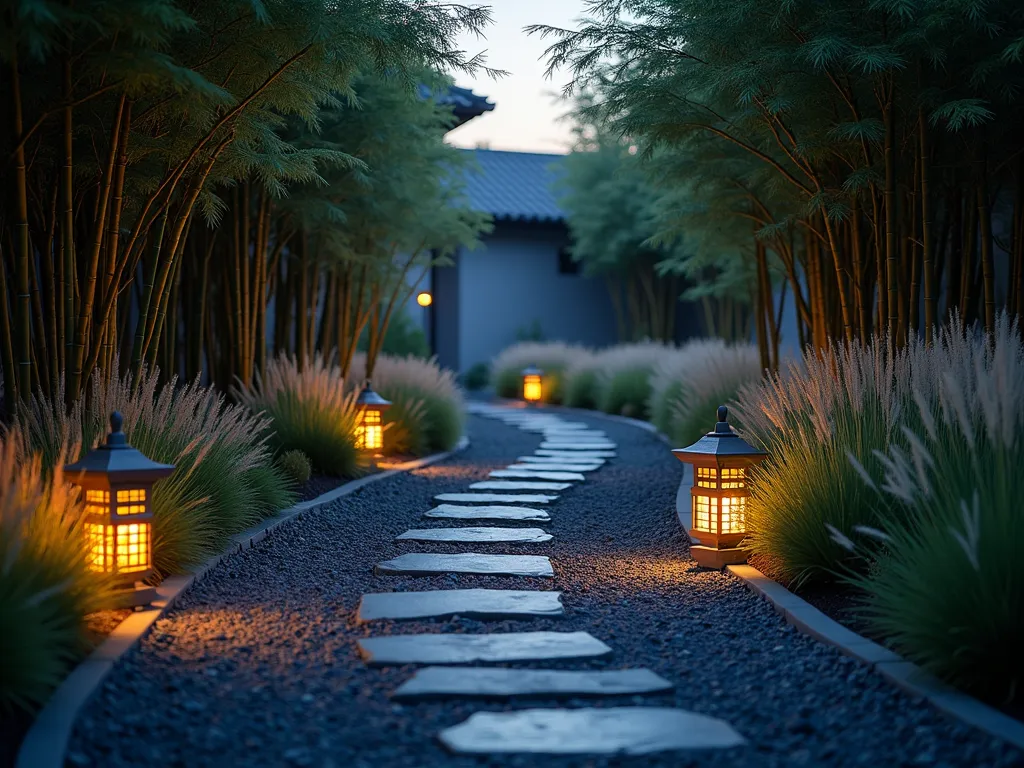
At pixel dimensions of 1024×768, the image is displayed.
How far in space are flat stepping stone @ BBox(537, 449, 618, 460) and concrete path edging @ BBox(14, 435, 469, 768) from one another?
4.06 m

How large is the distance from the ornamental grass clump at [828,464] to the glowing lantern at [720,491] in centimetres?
7

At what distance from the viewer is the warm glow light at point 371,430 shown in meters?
→ 7.09

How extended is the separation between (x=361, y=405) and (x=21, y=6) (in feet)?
14.8

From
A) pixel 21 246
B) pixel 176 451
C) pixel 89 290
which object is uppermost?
pixel 21 246

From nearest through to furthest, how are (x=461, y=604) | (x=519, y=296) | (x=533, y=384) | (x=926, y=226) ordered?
1. (x=461, y=604)
2. (x=926, y=226)
3. (x=533, y=384)
4. (x=519, y=296)

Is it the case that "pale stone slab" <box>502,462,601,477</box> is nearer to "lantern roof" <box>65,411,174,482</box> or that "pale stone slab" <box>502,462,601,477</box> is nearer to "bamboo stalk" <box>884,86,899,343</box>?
"bamboo stalk" <box>884,86,899,343</box>

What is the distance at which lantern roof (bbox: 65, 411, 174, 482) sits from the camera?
10.2ft

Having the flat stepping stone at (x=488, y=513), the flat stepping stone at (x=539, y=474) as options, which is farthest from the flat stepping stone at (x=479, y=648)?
the flat stepping stone at (x=539, y=474)

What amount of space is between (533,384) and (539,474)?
24.2 ft

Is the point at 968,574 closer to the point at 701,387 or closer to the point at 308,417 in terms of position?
the point at 308,417

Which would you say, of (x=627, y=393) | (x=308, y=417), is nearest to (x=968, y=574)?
(x=308, y=417)

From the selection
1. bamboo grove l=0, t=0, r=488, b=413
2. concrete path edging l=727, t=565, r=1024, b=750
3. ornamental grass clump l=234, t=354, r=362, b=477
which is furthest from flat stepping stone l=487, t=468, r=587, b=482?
concrete path edging l=727, t=565, r=1024, b=750

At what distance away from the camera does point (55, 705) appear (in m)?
2.39

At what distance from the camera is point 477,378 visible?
742 inches
